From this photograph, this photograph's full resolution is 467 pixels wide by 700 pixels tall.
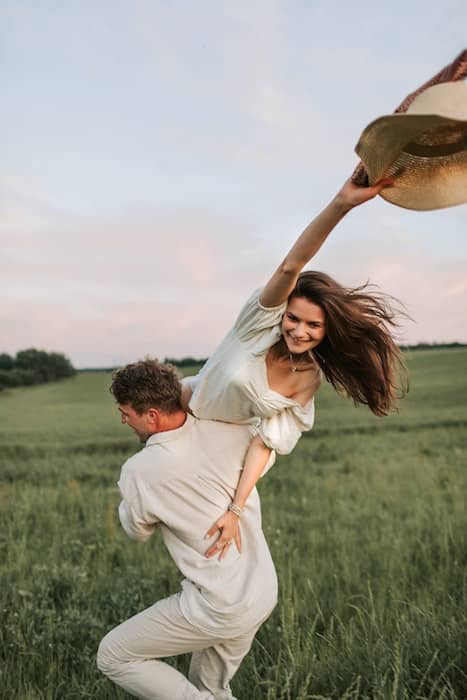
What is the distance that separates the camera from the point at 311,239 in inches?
109

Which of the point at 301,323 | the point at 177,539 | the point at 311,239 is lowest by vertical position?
the point at 177,539

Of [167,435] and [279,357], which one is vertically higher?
[279,357]

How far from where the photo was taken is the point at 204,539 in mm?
3025

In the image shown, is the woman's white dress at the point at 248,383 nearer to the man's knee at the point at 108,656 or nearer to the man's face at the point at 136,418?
the man's face at the point at 136,418

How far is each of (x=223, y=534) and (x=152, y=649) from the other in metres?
0.58

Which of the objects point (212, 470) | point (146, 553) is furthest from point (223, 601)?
point (146, 553)

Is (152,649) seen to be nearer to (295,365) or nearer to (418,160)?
(295,365)

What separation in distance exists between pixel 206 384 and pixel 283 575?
9.93ft

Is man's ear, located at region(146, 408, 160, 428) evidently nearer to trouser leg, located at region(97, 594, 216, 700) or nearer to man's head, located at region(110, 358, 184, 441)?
man's head, located at region(110, 358, 184, 441)

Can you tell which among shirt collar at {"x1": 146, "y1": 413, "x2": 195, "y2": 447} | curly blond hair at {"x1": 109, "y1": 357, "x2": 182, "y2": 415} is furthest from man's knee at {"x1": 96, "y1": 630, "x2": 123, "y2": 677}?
curly blond hair at {"x1": 109, "y1": 357, "x2": 182, "y2": 415}

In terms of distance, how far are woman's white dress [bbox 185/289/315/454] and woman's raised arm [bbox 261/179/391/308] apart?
4.0 inches

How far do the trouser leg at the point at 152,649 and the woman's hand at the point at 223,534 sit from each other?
0.26 meters

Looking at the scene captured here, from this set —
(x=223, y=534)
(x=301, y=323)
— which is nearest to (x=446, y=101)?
(x=301, y=323)

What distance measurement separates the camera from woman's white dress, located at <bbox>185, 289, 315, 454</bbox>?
3.10m
